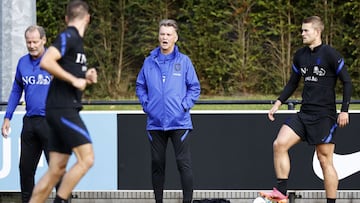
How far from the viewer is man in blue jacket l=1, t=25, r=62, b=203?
8.97 m

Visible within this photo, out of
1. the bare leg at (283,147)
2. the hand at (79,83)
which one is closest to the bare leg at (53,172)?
the hand at (79,83)

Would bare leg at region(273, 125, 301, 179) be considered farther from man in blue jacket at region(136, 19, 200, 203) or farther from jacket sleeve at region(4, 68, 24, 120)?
jacket sleeve at region(4, 68, 24, 120)

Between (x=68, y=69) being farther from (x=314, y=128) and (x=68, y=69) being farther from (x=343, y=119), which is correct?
(x=343, y=119)

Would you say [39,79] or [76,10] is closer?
[76,10]

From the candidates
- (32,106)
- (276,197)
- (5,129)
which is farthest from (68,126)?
(276,197)

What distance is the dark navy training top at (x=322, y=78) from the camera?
30.2 feet

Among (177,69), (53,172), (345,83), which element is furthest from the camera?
(177,69)

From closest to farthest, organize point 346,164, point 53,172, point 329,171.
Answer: point 53,172
point 329,171
point 346,164

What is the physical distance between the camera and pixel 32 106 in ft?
29.5

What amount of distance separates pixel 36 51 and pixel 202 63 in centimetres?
979

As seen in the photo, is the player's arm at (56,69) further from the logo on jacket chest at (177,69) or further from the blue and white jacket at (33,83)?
the logo on jacket chest at (177,69)

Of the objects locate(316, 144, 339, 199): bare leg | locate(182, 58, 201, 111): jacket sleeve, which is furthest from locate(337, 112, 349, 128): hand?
locate(182, 58, 201, 111): jacket sleeve

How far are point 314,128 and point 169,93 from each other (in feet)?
5.29

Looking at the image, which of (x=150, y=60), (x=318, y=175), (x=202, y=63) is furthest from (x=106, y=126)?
(x=202, y=63)
